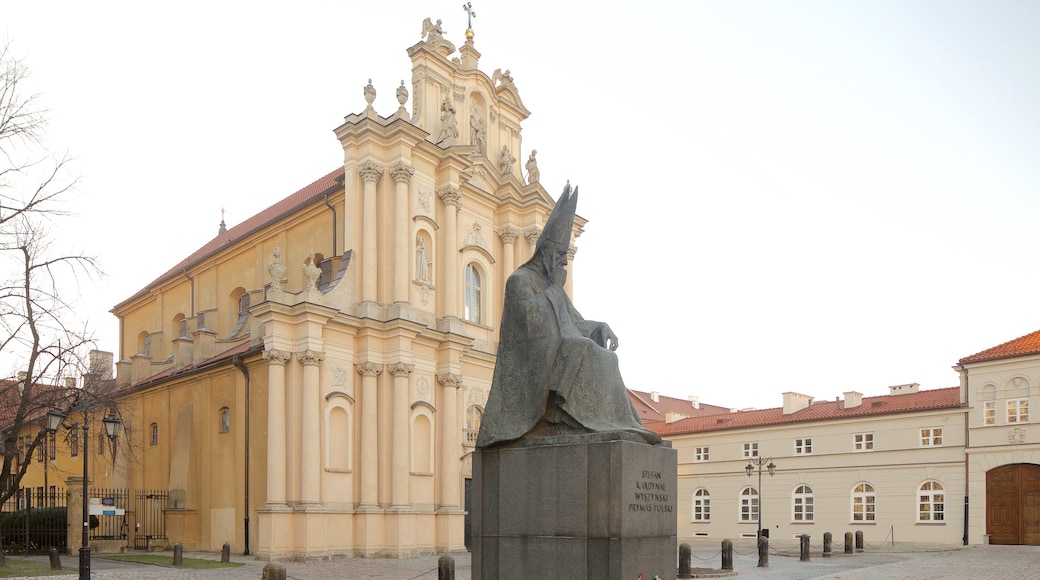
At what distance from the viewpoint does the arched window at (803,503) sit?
1885 inches

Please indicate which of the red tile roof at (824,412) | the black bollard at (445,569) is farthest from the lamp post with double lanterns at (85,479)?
the red tile roof at (824,412)

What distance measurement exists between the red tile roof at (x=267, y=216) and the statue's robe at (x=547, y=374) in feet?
86.6

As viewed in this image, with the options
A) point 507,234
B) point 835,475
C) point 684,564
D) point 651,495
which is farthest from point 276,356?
point 835,475

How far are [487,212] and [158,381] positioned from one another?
15.2 metres

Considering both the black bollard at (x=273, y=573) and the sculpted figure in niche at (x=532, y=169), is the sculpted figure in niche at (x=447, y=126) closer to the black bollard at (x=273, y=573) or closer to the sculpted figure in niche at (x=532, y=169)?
the sculpted figure in niche at (x=532, y=169)

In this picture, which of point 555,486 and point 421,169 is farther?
point 421,169

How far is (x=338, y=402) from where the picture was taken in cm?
3059

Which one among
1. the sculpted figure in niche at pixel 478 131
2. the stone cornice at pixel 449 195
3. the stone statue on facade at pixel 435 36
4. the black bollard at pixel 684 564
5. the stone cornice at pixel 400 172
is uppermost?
the stone statue on facade at pixel 435 36

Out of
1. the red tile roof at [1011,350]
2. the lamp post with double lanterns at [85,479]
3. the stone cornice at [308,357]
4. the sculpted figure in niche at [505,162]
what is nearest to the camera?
the lamp post with double lanterns at [85,479]

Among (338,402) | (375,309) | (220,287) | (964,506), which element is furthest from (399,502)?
(964,506)

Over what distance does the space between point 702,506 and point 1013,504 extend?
17.4m

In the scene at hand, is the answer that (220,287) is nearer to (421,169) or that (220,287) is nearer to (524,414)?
(421,169)

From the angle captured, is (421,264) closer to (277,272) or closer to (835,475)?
(277,272)

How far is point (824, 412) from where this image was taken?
161 feet
